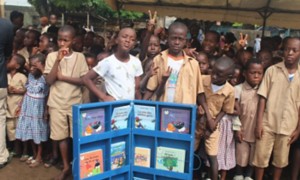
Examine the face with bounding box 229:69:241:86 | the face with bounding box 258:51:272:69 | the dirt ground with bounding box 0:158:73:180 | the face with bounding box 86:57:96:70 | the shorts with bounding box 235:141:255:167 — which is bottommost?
the dirt ground with bounding box 0:158:73:180

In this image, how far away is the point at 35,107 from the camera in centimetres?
408

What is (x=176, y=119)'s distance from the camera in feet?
9.76

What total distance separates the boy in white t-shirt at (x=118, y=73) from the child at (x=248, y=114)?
1.26 metres

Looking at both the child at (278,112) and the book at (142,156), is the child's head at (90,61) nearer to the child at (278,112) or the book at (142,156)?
the book at (142,156)

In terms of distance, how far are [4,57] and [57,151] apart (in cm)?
131

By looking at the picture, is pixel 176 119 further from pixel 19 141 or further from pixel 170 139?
pixel 19 141

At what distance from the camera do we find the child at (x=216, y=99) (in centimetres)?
334

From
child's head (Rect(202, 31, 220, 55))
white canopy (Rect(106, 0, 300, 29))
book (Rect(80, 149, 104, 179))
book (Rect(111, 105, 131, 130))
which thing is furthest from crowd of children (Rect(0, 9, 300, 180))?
white canopy (Rect(106, 0, 300, 29))

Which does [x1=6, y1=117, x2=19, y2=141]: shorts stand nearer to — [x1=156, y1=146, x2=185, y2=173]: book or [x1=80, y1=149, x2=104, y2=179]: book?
[x1=80, y1=149, x2=104, y2=179]: book

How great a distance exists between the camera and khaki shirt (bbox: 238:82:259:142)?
367cm

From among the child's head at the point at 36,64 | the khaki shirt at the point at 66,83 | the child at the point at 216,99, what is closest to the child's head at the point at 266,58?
the child at the point at 216,99

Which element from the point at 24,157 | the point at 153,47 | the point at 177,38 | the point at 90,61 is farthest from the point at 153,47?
the point at 24,157

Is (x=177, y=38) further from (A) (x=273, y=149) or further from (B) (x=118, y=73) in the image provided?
(A) (x=273, y=149)

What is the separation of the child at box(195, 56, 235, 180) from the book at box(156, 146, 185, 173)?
22.8 inches
